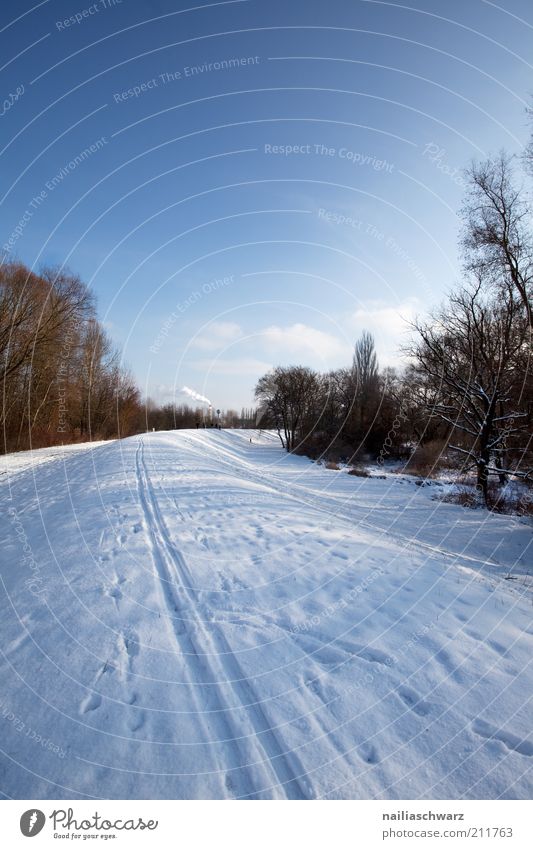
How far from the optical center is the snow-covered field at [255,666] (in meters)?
2.60

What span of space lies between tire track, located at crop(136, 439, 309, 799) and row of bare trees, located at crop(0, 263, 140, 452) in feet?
83.4

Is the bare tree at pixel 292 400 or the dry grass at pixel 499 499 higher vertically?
the bare tree at pixel 292 400

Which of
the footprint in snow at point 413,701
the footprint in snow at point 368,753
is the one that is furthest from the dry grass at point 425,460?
the footprint in snow at point 368,753

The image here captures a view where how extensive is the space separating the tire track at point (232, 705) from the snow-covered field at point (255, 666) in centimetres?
1

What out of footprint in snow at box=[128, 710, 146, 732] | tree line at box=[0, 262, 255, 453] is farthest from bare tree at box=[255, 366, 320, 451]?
footprint in snow at box=[128, 710, 146, 732]

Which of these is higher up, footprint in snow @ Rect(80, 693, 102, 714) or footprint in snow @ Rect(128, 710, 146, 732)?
footprint in snow @ Rect(128, 710, 146, 732)

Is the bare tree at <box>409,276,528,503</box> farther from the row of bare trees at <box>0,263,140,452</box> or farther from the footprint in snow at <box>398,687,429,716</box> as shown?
the row of bare trees at <box>0,263,140,452</box>

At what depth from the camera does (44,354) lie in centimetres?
2588

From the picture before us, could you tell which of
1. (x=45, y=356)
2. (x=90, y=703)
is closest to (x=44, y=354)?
(x=45, y=356)

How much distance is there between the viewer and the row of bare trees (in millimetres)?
24188

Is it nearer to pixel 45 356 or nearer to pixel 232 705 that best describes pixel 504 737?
pixel 232 705

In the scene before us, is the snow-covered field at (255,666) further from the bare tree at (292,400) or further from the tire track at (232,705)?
the bare tree at (292,400)

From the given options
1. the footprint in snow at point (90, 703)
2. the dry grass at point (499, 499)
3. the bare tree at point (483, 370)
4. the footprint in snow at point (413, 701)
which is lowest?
the dry grass at point (499, 499)
